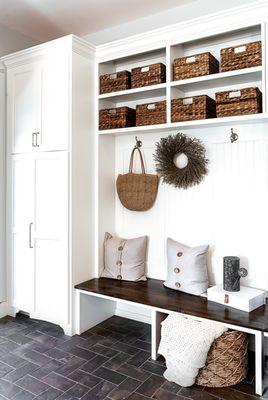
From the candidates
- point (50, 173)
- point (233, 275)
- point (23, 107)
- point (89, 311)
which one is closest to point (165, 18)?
point (23, 107)

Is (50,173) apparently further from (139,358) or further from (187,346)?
(187,346)

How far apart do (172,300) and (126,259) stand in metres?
0.63

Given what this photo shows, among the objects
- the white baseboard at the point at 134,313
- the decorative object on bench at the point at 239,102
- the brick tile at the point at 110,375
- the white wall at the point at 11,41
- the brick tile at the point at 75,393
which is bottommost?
the brick tile at the point at 75,393

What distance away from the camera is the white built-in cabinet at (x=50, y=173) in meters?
2.81

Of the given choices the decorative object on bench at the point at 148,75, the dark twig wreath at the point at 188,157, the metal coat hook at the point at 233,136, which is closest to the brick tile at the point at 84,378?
the dark twig wreath at the point at 188,157

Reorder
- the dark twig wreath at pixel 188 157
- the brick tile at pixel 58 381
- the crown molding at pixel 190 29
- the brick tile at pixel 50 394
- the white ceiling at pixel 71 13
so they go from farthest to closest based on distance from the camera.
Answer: the white ceiling at pixel 71 13, the dark twig wreath at pixel 188 157, the crown molding at pixel 190 29, the brick tile at pixel 58 381, the brick tile at pixel 50 394

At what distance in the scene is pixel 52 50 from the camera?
285 cm

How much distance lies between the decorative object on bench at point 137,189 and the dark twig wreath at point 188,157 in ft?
0.48

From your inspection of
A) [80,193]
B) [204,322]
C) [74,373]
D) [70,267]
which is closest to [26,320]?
[70,267]

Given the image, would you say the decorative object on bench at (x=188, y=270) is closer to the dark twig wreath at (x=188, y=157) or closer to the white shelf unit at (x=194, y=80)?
the dark twig wreath at (x=188, y=157)

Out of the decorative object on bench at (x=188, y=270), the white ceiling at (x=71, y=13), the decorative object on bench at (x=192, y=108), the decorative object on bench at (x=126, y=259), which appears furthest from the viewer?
the decorative object on bench at (x=126, y=259)

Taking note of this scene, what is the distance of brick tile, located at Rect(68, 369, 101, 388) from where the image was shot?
2.20 meters

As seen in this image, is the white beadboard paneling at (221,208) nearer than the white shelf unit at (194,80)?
No

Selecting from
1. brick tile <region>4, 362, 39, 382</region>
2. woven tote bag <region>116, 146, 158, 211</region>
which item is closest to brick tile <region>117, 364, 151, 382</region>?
brick tile <region>4, 362, 39, 382</region>
